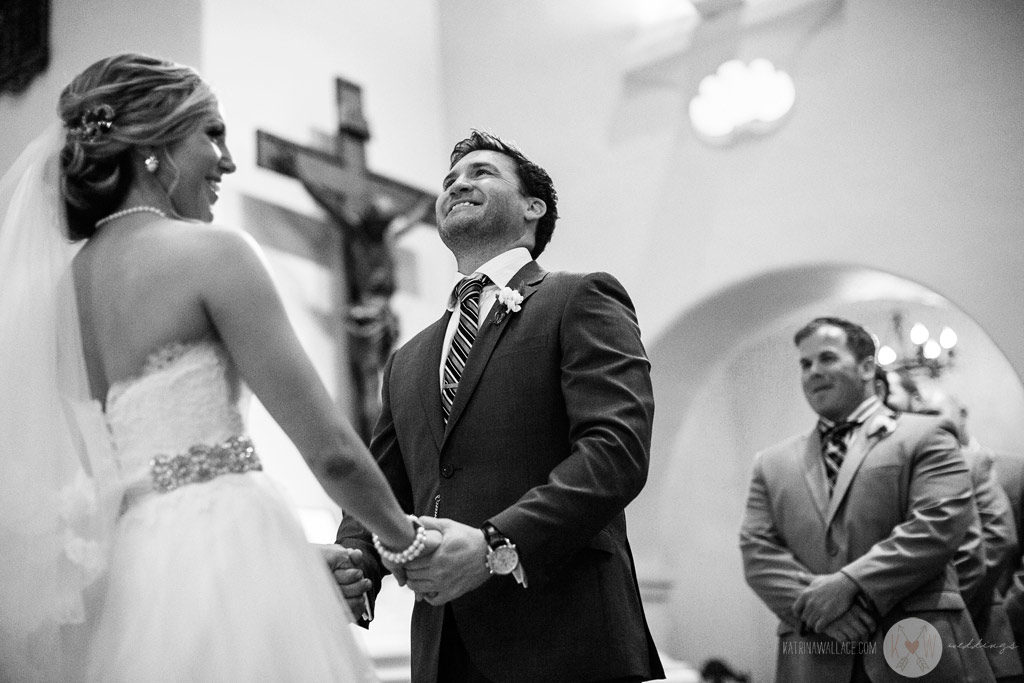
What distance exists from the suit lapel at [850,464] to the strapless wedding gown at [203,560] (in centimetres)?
236

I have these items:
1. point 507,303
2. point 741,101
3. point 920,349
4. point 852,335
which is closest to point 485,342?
point 507,303

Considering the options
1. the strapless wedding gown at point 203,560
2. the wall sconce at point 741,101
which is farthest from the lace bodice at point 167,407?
the wall sconce at point 741,101

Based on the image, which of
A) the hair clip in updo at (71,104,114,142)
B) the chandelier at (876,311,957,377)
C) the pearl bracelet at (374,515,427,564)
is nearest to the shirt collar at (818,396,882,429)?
the pearl bracelet at (374,515,427,564)

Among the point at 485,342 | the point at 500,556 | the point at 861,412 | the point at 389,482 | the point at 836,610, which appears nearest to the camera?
the point at 500,556

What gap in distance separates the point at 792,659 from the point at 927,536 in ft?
1.99

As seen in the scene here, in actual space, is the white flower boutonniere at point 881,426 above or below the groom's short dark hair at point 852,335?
below

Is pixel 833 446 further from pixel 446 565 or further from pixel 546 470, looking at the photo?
pixel 446 565

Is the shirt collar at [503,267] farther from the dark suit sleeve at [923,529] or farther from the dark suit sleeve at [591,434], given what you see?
the dark suit sleeve at [923,529]

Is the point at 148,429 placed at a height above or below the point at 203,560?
above

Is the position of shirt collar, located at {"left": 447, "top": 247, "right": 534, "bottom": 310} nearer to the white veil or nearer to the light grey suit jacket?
the white veil

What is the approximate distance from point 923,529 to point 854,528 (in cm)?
24

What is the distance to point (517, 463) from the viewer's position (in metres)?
2.34

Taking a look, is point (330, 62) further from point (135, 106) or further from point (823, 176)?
point (135, 106)

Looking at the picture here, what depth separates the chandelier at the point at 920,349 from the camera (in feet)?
24.7
